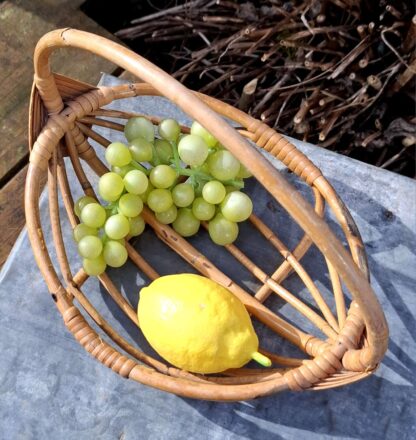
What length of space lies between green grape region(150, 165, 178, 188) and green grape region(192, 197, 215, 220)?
6 cm

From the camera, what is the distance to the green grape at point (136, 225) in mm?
964

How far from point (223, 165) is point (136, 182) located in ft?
0.43

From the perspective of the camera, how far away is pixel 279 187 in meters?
0.65

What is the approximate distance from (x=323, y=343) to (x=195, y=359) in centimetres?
19

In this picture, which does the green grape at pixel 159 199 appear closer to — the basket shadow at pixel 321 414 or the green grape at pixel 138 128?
the green grape at pixel 138 128

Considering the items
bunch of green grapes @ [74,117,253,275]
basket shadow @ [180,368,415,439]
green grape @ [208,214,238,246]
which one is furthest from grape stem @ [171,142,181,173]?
basket shadow @ [180,368,415,439]

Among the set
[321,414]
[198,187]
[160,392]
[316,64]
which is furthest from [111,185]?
[316,64]

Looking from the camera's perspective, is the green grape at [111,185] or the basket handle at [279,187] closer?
the basket handle at [279,187]

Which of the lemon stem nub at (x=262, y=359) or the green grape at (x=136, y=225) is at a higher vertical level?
the green grape at (x=136, y=225)

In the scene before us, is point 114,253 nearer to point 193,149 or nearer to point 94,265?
point 94,265

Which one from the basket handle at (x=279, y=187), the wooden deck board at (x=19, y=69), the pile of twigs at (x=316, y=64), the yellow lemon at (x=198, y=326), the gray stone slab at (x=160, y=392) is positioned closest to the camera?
the basket handle at (x=279, y=187)

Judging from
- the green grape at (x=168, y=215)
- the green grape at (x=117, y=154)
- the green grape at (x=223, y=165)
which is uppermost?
the green grape at (x=117, y=154)

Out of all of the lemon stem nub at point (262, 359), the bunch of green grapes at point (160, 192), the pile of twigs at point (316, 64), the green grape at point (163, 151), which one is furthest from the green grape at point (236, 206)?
the pile of twigs at point (316, 64)

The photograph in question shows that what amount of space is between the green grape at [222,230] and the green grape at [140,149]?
0.48 ft
